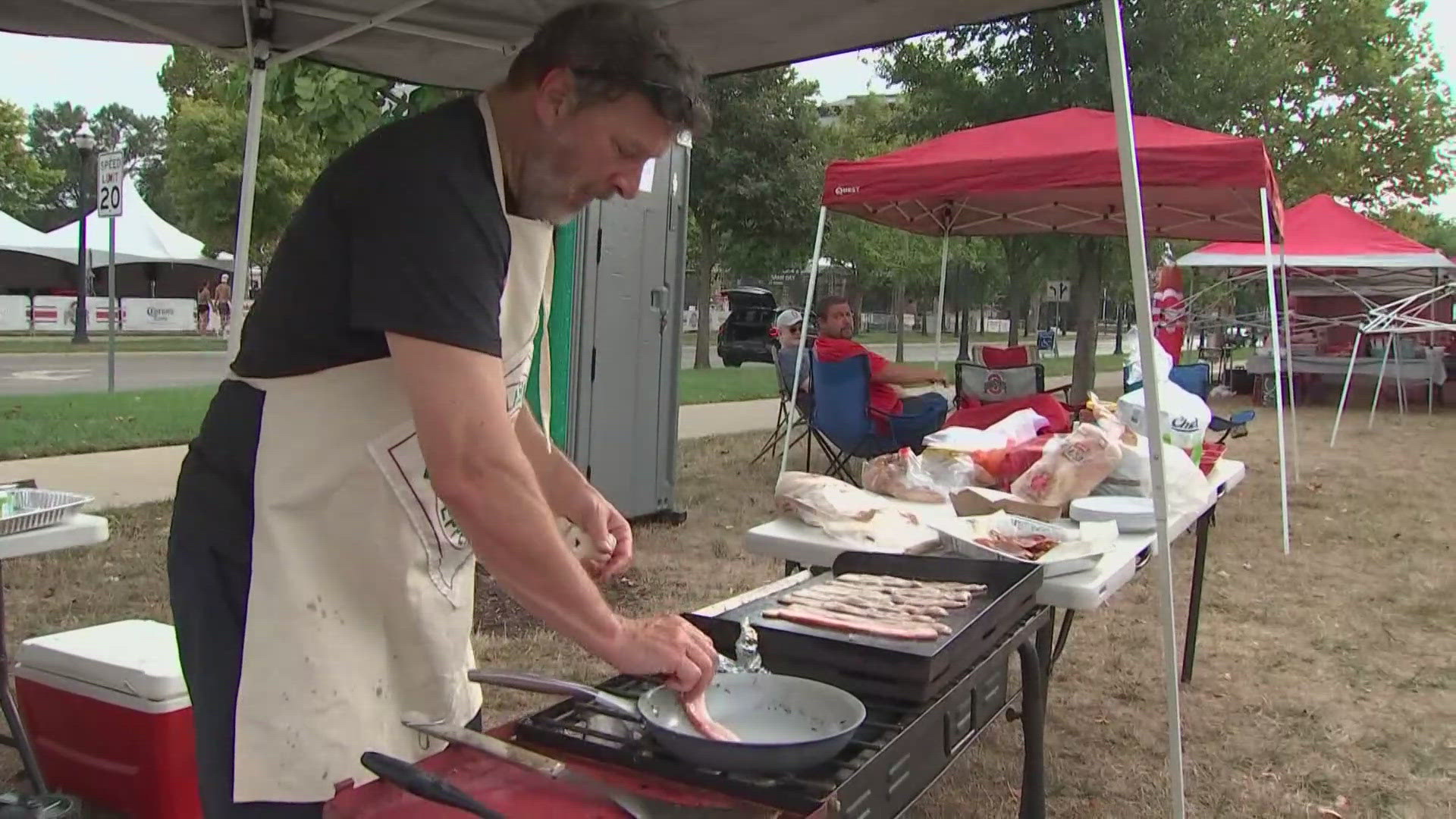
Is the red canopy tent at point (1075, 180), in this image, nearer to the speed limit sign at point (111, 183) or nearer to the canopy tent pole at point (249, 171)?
the canopy tent pole at point (249, 171)

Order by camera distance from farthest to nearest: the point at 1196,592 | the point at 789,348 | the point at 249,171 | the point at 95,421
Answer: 1. the point at 95,421
2. the point at 789,348
3. the point at 1196,592
4. the point at 249,171

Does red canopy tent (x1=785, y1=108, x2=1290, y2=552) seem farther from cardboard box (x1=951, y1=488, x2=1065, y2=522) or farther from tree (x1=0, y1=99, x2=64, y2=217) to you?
tree (x1=0, y1=99, x2=64, y2=217)

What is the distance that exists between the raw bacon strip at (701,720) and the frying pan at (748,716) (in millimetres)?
10

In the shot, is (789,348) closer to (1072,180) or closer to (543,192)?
(1072,180)

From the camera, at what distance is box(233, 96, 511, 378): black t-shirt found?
3.89 ft

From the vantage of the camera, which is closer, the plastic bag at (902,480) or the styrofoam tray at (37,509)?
the styrofoam tray at (37,509)

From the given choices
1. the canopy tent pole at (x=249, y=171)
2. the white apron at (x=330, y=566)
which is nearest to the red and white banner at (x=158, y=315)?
the canopy tent pole at (x=249, y=171)

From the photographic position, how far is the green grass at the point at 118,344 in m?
19.7

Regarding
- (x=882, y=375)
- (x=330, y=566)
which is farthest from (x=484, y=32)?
(x=882, y=375)

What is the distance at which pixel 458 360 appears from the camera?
117 centimetres

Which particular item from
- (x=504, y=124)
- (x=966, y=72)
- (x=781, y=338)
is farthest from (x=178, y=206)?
(x=504, y=124)

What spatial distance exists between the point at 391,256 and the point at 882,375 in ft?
21.5

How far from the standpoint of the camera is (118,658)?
2.77m

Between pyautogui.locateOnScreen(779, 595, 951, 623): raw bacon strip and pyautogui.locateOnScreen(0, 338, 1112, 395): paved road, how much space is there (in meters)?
10.8
